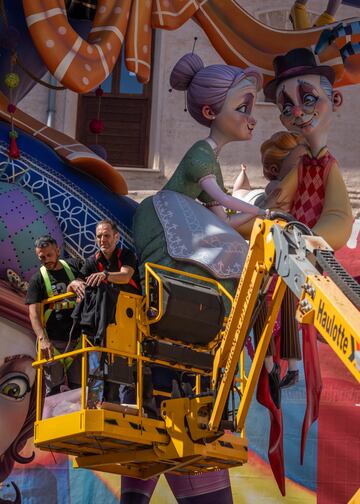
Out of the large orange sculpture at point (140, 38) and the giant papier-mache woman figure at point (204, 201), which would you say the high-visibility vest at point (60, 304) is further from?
the large orange sculpture at point (140, 38)

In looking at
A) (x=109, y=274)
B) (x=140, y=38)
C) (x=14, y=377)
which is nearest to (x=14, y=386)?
(x=14, y=377)

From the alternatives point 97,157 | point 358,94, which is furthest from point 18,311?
point 358,94

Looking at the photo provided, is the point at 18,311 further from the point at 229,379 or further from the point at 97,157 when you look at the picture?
the point at 229,379

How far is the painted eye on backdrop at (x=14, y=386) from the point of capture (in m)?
9.91

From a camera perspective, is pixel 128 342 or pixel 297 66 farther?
pixel 297 66

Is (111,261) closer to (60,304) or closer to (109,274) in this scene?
(109,274)

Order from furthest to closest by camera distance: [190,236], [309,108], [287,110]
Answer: [287,110], [309,108], [190,236]

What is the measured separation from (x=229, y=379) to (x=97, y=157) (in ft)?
8.35

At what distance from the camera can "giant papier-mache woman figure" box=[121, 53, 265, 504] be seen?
33.0 ft

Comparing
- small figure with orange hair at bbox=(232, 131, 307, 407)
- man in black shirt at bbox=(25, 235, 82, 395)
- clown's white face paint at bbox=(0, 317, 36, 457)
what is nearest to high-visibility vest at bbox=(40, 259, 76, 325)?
man in black shirt at bbox=(25, 235, 82, 395)

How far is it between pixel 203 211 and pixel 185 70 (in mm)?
1190

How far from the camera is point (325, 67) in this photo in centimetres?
1113

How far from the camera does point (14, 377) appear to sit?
32.6 feet

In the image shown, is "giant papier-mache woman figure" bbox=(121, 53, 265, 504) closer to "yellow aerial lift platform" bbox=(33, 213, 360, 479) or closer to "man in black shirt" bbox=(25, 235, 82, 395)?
"yellow aerial lift platform" bbox=(33, 213, 360, 479)
